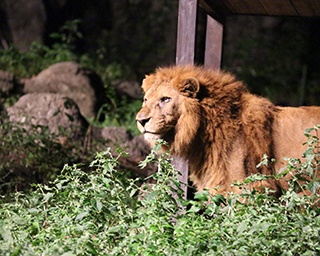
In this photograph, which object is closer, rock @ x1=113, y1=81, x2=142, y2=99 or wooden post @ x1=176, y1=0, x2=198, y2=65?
wooden post @ x1=176, y1=0, x2=198, y2=65

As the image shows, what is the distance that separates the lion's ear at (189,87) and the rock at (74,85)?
16.8 feet

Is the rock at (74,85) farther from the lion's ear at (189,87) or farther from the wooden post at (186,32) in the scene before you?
the lion's ear at (189,87)

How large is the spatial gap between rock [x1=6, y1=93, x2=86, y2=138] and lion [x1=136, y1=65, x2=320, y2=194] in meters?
3.16

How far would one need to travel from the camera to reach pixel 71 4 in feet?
50.6

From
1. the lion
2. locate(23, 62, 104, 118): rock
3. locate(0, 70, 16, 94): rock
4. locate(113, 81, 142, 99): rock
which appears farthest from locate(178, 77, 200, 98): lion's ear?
locate(113, 81, 142, 99): rock

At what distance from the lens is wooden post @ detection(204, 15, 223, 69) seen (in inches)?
304

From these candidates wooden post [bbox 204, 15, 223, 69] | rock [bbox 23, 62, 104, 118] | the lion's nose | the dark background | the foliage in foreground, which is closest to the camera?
the foliage in foreground

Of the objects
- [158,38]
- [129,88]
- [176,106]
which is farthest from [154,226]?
[158,38]

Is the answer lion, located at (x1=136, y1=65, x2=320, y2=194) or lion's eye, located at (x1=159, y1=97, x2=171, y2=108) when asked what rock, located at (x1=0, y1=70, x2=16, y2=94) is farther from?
lion's eye, located at (x1=159, y1=97, x2=171, y2=108)

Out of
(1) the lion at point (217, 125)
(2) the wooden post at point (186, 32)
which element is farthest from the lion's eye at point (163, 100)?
(2) the wooden post at point (186, 32)

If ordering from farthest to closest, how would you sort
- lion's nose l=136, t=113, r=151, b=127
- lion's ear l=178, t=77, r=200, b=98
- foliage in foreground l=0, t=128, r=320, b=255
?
lion's ear l=178, t=77, r=200, b=98 < lion's nose l=136, t=113, r=151, b=127 < foliage in foreground l=0, t=128, r=320, b=255

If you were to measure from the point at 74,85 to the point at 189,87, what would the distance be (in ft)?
17.4

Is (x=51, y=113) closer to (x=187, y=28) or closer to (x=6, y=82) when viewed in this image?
(x=6, y=82)

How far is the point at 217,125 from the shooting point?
6262mm
